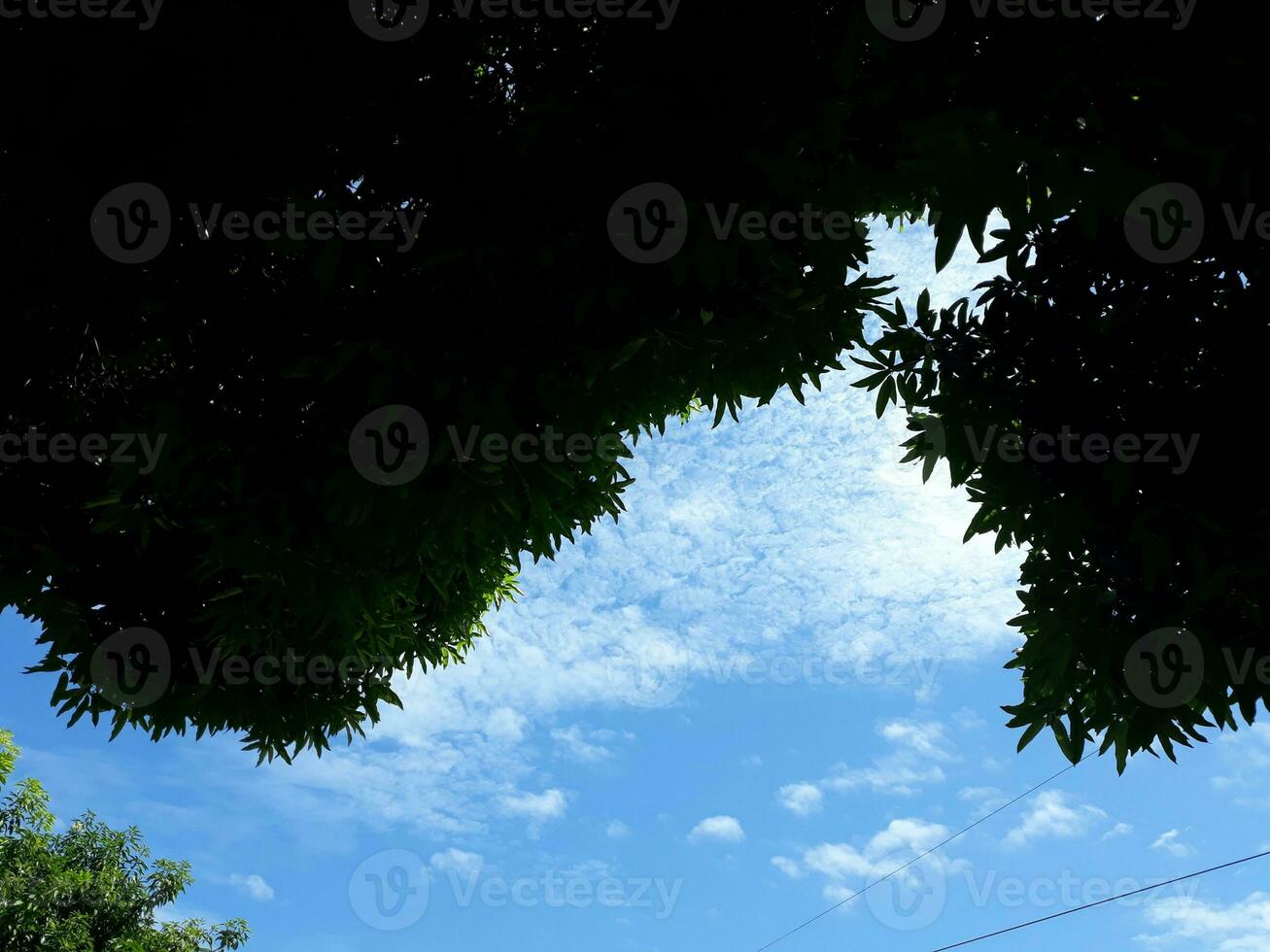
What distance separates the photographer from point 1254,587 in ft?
14.7

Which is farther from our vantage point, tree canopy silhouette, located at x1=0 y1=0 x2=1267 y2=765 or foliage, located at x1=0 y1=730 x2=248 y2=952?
foliage, located at x1=0 y1=730 x2=248 y2=952

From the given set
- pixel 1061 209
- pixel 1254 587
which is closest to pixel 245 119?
pixel 1061 209

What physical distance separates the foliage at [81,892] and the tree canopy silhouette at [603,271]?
18.4 meters

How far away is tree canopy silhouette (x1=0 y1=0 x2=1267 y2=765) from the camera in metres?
4.34

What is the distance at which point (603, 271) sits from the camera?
16.2 ft

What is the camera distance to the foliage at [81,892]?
19.3 meters

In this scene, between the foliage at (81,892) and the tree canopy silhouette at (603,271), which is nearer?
the tree canopy silhouette at (603,271)

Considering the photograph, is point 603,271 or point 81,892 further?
point 81,892

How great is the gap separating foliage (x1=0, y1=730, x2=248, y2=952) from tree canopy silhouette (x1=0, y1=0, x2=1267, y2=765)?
18.4 metres

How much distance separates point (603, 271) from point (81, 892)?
961 inches

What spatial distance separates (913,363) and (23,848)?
23.7 meters

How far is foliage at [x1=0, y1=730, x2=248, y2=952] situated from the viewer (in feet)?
63.4

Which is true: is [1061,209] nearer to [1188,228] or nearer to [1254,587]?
[1188,228]

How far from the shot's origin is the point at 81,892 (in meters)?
21.4
